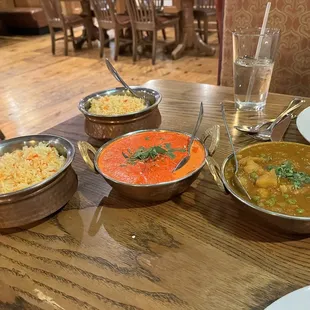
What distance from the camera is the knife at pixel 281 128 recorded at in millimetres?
892

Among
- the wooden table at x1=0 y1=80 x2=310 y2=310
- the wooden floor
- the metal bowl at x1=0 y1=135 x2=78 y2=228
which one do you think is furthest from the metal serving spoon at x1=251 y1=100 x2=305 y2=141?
the wooden floor

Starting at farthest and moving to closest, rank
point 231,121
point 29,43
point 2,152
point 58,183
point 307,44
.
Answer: point 29,43
point 307,44
point 231,121
point 2,152
point 58,183

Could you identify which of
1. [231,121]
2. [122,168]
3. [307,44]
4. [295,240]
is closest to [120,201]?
[122,168]

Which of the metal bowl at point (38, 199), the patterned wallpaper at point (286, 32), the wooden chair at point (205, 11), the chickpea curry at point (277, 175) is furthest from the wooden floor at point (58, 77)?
the chickpea curry at point (277, 175)

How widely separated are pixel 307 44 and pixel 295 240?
3.68 ft

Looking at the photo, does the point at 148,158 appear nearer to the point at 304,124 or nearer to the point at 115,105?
the point at 115,105

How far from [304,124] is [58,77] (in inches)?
137

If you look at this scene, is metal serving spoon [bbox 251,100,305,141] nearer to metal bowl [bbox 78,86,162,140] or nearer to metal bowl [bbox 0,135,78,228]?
metal bowl [bbox 78,86,162,140]

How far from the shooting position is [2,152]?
2.57ft

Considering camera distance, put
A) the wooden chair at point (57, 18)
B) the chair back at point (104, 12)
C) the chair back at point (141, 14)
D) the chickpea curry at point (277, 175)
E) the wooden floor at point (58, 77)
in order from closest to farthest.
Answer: the chickpea curry at point (277, 175) → the wooden floor at point (58, 77) → the chair back at point (141, 14) → the chair back at point (104, 12) → the wooden chair at point (57, 18)

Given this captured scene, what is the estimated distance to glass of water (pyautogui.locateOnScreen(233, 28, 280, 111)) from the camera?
109 cm

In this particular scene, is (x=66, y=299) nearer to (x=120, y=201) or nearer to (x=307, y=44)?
(x=120, y=201)

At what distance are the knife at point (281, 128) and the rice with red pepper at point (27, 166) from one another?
53cm

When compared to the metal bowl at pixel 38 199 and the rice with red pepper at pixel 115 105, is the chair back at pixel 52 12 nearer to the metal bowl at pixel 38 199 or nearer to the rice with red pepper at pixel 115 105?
the rice with red pepper at pixel 115 105
